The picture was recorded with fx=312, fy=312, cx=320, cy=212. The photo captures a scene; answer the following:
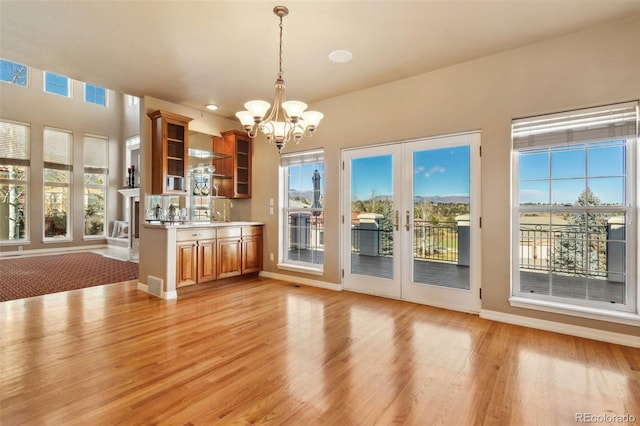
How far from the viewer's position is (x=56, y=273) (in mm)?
5547

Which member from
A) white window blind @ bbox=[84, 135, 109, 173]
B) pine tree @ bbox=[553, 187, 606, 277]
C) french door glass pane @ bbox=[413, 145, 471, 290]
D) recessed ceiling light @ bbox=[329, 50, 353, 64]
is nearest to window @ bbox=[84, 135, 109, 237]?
white window blind @ bbox=[84, 135, 109, 173]

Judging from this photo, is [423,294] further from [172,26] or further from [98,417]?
[172,26]

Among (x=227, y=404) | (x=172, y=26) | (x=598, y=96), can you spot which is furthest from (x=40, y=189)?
(x=598, y=96)

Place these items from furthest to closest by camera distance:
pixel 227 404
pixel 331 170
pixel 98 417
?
1. pixel 331 170
2. pixel 227 404
3. pixel 98 417

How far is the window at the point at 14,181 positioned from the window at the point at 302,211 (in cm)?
722

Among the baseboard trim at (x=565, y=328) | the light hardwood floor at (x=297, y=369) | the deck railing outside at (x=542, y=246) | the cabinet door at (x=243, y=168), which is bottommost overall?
the light hardwood floor at (x=297, y=369)

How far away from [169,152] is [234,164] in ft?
3.44

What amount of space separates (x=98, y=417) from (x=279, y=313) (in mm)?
1944

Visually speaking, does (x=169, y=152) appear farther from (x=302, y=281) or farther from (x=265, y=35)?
(x=302, y=281)

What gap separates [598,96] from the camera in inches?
113

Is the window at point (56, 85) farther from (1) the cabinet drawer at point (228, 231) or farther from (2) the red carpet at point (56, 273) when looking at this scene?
(1) the cabinet drawer at point (228, 231)

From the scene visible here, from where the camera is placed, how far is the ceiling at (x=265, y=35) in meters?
2.57

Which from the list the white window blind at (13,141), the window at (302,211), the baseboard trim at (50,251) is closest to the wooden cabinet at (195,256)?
the window at (302,211)

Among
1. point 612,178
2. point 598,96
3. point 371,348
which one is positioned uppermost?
point 598,96
